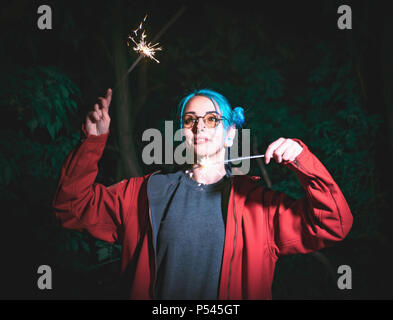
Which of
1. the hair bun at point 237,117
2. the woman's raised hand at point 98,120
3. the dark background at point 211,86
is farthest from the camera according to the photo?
the dark background at point 211,86

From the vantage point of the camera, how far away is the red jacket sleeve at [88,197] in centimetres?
125

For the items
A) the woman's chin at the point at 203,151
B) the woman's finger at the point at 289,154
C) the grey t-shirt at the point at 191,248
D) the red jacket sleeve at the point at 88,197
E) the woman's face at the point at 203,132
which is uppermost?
the woman's face at the point at 203,132

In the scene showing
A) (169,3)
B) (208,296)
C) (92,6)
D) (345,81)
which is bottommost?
(208,296)

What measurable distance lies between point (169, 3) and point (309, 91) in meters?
1.62

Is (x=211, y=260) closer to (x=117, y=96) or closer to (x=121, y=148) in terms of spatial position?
(x=121, y=148)

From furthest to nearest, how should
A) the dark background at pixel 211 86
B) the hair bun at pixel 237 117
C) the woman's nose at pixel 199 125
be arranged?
the dark background at pixel 211 86, the hair bun at pixel 237 117, the woman's nose at pixel 199 125

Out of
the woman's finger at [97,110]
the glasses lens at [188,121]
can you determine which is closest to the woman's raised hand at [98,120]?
the woman's finger at [97,110]

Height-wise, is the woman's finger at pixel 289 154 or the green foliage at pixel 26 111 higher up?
the green foliage at pixel 26 111

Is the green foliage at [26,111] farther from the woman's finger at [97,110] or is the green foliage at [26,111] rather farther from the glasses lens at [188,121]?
the glasses lens at [188,121]

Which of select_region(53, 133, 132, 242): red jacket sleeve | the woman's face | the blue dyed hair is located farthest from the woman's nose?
select_region(53, 133, 132, 242): red jacket sleeve

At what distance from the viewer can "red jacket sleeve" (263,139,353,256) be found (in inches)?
44.1

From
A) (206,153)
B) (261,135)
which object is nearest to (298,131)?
(261,135)

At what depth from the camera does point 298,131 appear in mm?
2662

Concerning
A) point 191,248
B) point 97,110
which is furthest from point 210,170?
point 97,110
